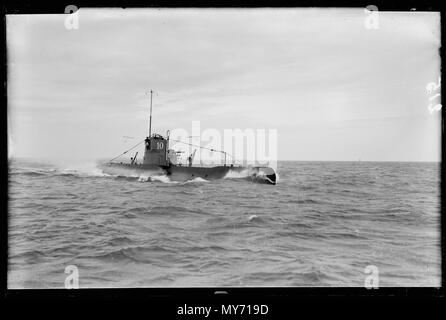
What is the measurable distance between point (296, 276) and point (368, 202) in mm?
3090

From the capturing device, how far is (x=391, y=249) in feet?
18.3

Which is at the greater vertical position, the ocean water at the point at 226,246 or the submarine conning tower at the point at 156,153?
the submarine conning tower at the point at 156,153

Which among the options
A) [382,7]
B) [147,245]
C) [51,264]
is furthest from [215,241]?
[382,7]

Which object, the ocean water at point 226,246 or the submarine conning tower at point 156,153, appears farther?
the submarine conning tower at point 156,153

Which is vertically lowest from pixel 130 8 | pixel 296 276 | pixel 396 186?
pixel 296 276

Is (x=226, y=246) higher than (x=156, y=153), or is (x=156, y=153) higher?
(x=156, y=153)

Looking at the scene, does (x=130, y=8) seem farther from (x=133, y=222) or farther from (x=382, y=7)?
(x=133, y=222)

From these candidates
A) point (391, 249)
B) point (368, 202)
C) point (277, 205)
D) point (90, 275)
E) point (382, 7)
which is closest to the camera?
point (382, 7)

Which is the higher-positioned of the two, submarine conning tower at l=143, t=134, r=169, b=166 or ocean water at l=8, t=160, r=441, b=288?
submarine conning tower at l=143, t=134, r=169, b=166

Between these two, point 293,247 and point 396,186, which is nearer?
point 293,247

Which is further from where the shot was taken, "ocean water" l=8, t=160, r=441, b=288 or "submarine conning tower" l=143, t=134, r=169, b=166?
"submarine conning tower" l=143, t=134, r=169, b=166

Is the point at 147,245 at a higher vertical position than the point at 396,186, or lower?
lower

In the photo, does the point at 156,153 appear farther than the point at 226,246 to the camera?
Yes

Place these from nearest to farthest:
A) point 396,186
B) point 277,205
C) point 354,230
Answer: point 354,230
point 396,186
point 277,205
